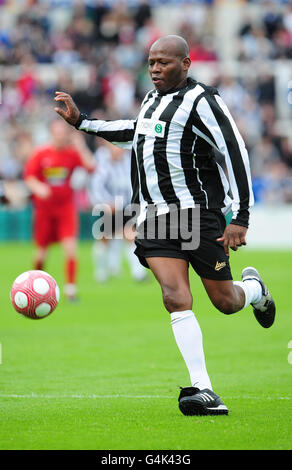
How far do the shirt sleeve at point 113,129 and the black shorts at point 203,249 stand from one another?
0.75 metres

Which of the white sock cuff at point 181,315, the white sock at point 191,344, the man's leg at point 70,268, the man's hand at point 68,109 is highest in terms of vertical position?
the man's leg at point 70,268

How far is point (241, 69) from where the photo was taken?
83.1 feet

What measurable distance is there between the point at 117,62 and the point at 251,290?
1958 centimetres

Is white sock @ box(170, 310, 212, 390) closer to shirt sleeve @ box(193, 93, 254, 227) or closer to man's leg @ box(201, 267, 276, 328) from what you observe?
man's leg @ box(201, 267, 276, 328)

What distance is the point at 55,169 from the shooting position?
44.2 ft

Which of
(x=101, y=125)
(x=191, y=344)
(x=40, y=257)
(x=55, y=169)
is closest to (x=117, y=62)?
(x=55, y=169)

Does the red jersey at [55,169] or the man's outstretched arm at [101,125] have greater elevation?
the red jersey at [55,169]

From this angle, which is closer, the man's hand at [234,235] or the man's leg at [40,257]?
the man's hand at [234,235]

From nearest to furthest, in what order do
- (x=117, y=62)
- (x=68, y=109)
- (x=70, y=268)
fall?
(x=68, y=109) → (x=70, y=268) → (x=117, y=62)

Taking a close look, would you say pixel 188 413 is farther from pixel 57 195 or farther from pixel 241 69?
pixel 241 69

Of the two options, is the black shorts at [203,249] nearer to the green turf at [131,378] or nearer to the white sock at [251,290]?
the white sock at [251,290]

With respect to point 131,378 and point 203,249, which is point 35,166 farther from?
point 203,249

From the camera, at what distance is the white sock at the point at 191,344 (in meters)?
6.12
